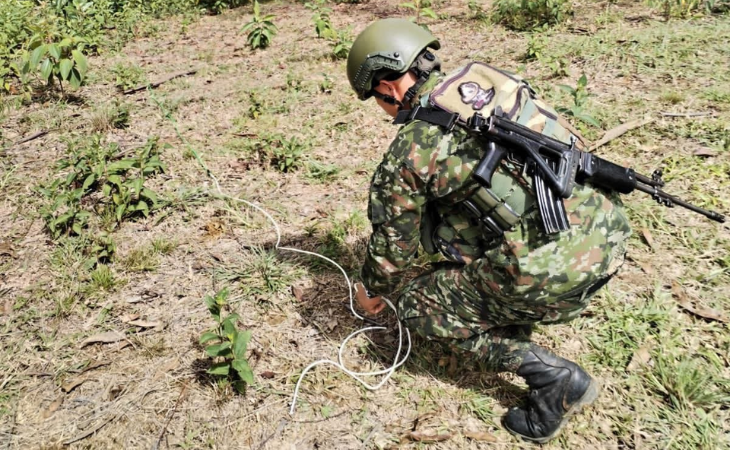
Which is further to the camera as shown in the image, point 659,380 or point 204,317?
point 204,317

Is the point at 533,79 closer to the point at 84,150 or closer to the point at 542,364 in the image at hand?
the point at 542,364

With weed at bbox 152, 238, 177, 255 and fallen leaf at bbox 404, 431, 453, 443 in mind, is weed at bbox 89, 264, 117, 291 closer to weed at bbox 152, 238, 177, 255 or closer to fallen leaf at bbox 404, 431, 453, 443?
weed at bbox 152, 238, 177, 255

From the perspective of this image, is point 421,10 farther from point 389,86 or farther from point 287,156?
point 389,86

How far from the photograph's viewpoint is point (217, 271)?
3.91 metres

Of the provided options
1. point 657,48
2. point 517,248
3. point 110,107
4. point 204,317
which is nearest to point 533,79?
A: point 657,48

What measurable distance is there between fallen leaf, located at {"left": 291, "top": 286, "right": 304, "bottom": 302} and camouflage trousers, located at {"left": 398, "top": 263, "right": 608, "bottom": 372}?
103 centimetres

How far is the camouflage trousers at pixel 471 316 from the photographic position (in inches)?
104

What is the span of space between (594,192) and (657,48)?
184 inches

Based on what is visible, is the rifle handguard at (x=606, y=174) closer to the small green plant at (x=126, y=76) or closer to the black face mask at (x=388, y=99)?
the black face mask at (x=388, y=99)

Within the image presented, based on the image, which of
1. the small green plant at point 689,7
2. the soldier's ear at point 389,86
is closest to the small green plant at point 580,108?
the soldier's ear at point 389,86

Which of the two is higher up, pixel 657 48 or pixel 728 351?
pixel 657 48

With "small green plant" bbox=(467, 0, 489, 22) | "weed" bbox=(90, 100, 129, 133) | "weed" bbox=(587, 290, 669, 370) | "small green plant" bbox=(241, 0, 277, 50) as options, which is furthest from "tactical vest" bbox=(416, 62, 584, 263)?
"small green plant" bbox=(467, 0, 489, 22)

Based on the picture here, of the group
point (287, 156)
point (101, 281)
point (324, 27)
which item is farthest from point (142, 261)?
point (324, 27)

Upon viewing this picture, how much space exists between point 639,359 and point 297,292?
2.28 metres
